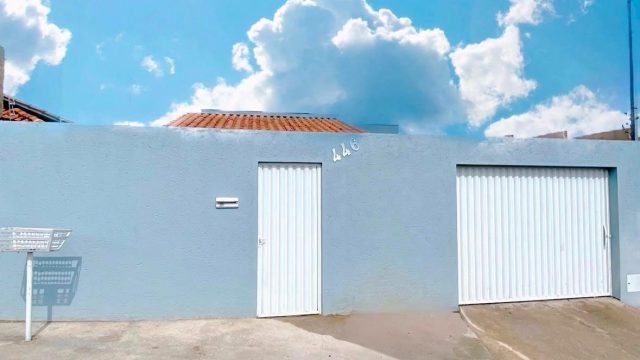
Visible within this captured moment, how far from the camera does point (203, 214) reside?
18.9ft

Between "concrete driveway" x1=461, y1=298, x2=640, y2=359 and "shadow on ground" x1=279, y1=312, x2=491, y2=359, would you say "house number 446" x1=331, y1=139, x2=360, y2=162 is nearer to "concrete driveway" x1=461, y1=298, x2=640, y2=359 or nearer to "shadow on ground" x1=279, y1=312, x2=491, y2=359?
"shadow on ground" x1=279, y1=312, x2=491, y2=359

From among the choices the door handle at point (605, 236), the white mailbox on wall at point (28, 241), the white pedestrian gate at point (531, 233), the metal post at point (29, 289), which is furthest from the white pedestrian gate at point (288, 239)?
the door handle at point (605, 236)

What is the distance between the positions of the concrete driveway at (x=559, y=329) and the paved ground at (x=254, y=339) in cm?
39

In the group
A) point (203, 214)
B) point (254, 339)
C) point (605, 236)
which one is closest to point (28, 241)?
point (203, 214)

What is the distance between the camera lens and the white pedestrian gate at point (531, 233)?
21.7 feet

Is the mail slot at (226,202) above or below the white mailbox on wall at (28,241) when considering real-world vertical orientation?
above

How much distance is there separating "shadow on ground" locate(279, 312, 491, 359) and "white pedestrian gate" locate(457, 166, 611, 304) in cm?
101

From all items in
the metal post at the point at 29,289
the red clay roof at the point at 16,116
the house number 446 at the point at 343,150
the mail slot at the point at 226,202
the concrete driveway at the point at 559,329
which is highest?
the red clay roof at the point at 16,116

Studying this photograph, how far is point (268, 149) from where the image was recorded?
5.92m

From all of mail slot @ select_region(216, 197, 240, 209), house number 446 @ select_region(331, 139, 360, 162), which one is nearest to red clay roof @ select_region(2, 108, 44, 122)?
mail slot @ select_region(216, 197, 240, 209)

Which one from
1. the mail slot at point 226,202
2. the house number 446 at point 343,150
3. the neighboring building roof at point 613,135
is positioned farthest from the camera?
the neighboring building roof at point 613,135

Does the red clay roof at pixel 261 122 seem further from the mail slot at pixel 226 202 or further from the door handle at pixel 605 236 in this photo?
the door handle at pixel 605 236

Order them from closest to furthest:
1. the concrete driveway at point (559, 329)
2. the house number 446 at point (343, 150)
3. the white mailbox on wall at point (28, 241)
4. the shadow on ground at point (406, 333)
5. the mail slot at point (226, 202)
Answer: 1. the white mailbox on wall at point (28, 241)
2. the shadow on ground at point (406, 333)
3. the concrete driveway at point (559, 329)
4. the mail slot at point (226, 202)
5. the house number 446 at point (343, 150)

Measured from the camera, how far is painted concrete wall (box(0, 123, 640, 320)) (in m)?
5.52
